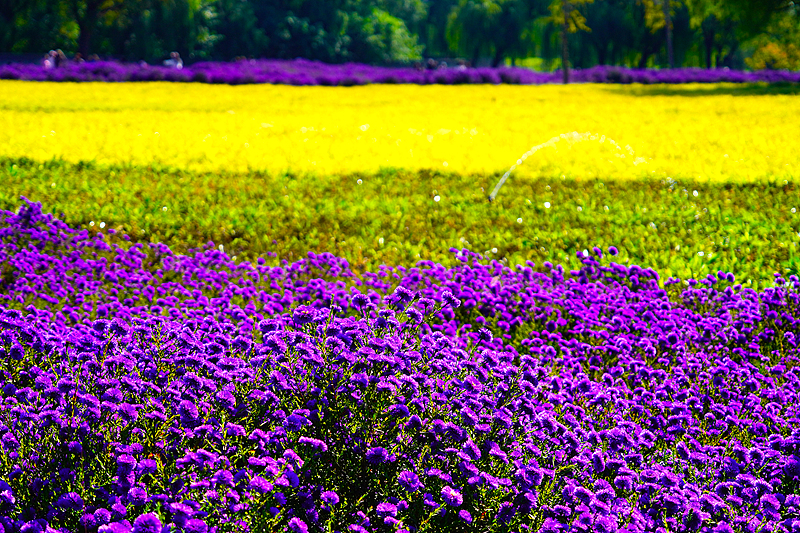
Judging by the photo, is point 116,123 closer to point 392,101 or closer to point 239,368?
point 392,101

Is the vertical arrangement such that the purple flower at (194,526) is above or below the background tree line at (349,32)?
below

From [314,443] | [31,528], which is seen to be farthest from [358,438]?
[31,528]

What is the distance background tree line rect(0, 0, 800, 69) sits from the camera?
4431 centimetres

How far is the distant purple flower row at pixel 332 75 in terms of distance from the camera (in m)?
29.0

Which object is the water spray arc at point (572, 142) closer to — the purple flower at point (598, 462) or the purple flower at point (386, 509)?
the purple flower at point (598, 462)

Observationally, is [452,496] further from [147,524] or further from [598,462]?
[147,524]

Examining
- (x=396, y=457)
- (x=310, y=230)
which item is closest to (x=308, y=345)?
(x=396, y=457)

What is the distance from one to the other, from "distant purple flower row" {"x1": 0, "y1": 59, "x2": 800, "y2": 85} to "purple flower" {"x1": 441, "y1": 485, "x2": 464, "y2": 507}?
29133mm

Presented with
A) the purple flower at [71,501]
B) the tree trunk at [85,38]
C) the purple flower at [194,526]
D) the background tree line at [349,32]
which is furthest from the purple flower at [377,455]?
the tree trunk at [85,38]

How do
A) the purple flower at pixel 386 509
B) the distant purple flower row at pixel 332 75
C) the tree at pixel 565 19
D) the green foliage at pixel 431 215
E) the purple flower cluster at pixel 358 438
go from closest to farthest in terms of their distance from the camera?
the purple flower at pixel 386 509, the purple flower cluster at pixel 358 438, the green foliage at pixel 431 215, the distant purple flower row at pixel 332 75, the tree at pixel 565 19

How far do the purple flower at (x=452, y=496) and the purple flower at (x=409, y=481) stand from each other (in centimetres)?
9

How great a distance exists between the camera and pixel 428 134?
44.9ft

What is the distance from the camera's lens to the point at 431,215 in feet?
25.6

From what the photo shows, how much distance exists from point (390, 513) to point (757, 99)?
2194 centimetres
